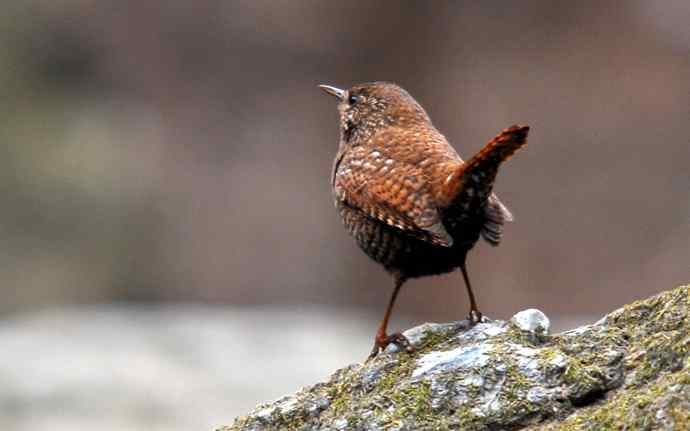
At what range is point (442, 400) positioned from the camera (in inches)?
134

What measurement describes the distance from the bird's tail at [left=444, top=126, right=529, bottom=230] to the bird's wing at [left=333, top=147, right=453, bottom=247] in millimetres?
98

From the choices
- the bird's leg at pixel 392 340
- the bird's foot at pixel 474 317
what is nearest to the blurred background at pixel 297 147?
the bird's leg at pixel 392 340

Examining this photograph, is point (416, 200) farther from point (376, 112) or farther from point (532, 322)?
point (376, 112)

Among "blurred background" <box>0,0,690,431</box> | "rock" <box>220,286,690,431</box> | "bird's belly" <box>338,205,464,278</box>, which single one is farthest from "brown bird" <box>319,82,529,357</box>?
"blurred background" <box>0,0,690,431</box>

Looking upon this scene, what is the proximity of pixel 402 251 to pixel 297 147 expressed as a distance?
35.2 ft

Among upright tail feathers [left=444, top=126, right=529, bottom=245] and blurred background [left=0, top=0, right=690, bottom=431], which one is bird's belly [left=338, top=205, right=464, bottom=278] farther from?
blurred background [left=0, top=0, right=690, bottom=431]

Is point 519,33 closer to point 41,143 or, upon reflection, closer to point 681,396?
point 41,143

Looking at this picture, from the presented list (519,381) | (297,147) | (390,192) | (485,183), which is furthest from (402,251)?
(297,147)

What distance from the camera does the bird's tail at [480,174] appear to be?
3.56 m

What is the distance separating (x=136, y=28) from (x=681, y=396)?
41.8 ft

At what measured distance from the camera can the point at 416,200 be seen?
13.3 ft

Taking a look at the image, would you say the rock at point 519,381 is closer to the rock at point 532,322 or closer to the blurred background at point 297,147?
the rock at point 532,322

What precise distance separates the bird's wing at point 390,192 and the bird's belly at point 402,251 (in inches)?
2.3

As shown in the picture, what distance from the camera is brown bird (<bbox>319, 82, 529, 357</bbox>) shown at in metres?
3.86
